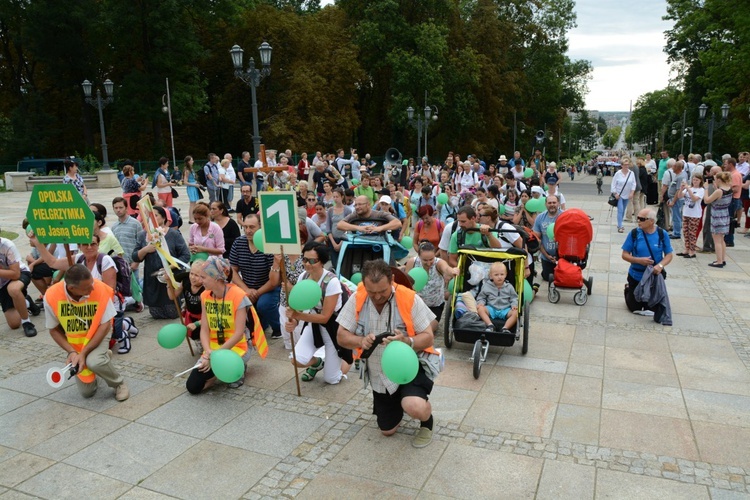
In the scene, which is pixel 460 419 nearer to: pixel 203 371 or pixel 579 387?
pixel 579 387

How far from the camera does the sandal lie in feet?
20.9

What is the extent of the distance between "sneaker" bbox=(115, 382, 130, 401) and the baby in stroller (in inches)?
153

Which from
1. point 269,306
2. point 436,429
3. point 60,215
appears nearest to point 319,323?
point 436,429

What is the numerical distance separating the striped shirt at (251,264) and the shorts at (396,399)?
286 cm

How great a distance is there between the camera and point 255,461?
479 cm

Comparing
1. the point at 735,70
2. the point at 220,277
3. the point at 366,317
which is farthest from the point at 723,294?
the point at 735,70

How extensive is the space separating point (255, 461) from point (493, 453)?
76.3 inches

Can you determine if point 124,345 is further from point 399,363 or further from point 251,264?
point 399,363

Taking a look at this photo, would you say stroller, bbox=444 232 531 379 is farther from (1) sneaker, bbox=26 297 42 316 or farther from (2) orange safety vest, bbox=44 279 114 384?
(1) sneaker, bbox=26 297 42 316

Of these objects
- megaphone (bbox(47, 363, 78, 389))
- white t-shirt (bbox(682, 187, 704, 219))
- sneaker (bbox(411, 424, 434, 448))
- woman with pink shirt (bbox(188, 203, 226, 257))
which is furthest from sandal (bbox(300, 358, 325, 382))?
white t-shirt (bbox(682, 187, 704, 219))

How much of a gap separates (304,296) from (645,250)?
5.43 m

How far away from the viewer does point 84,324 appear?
592 centimetres

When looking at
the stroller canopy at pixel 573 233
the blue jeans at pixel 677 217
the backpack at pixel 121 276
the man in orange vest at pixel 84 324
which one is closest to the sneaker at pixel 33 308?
the backpack at pixel 121 276

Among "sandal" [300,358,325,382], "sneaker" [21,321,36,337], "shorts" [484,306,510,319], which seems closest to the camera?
"sandal" [300,358,325,382]
